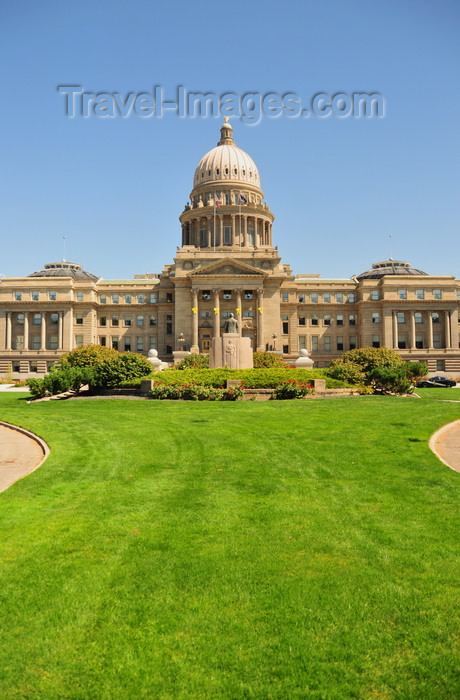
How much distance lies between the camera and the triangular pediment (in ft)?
273

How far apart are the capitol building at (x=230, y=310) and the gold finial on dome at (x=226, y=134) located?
24.2 metres

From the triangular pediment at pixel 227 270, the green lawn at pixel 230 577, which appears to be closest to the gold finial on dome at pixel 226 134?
the triangular pediment at pixel 227 270

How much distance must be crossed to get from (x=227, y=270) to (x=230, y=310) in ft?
22.4

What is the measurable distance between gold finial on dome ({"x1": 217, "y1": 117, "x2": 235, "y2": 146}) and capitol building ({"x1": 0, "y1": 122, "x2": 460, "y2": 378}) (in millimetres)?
24176

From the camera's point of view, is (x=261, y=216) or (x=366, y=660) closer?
(x=366, y=660)

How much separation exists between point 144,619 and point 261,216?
4042 inches

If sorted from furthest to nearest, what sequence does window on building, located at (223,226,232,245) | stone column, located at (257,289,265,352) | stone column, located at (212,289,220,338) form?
window on building, located at (223,226,232,245), stone column, located at (257,289,265,352), stone column, located at (212,289,220,338)

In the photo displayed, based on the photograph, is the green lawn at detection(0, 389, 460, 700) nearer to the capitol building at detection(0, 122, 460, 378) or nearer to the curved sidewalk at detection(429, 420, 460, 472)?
the curved sidewalk at detection(429, 420, 460, 472)

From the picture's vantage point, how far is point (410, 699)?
4680 millimetres

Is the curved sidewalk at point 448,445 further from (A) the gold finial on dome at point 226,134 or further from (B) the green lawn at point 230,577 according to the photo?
(A) the gold finial on dome at point 226,134

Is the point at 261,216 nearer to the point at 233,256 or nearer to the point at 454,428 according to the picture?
the point at 233,256

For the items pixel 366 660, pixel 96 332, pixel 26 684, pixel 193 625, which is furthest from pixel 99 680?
pixel 96 332

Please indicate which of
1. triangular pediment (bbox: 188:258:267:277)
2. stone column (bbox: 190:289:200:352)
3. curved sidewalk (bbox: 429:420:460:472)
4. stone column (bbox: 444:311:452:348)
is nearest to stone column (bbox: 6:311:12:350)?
stone column (bbox: 190:289:200:352)

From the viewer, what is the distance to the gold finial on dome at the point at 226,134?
116 metres
